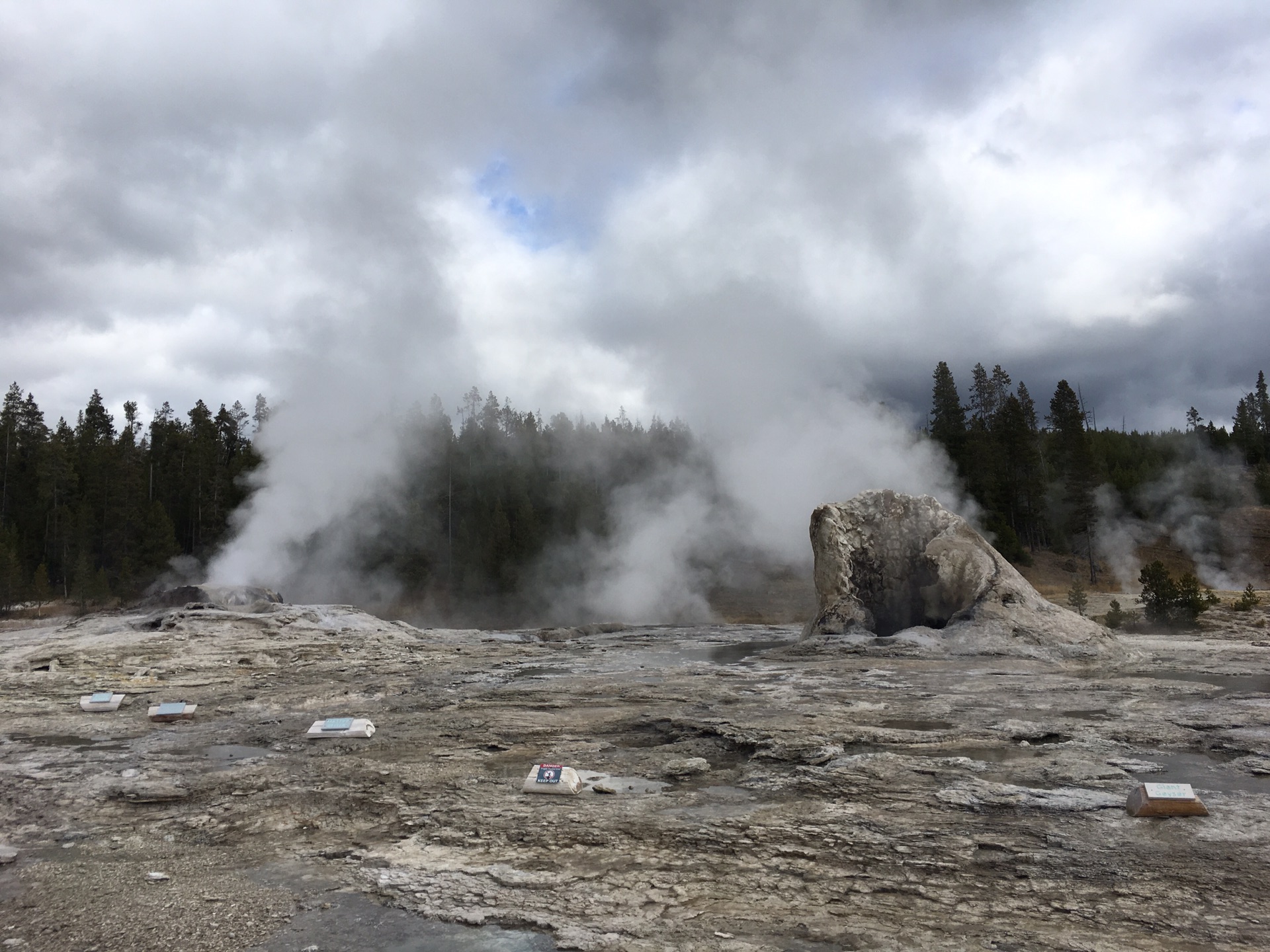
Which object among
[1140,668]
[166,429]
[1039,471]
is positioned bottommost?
[1140,668]

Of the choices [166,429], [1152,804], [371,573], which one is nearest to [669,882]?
[1152,804]

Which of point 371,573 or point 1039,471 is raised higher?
point 1039,471

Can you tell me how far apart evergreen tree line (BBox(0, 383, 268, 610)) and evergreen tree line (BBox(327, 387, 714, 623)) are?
34.0ft

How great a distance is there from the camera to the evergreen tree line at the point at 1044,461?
47969 millimetres

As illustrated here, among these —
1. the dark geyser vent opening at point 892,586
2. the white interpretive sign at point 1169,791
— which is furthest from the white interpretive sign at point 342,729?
the dark geyser vent opening at point 892,586

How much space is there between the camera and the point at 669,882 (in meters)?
5.47

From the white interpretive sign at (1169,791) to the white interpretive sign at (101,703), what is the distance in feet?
50.5

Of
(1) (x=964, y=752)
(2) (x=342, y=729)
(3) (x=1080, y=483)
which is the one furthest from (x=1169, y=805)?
(3) (x=1080, y=483)

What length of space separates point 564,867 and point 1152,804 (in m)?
5.00

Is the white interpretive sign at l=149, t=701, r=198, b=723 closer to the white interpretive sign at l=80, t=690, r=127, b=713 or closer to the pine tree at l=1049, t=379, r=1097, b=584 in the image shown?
the white interpretive sign at l=80, t=690, r=127, b=713

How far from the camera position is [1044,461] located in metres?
59.8

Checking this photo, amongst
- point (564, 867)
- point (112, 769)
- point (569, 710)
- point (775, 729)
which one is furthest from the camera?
point (569, 710)

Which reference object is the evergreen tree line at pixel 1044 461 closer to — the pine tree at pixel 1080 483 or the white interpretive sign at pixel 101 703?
the pine tree at pixel 1080 483

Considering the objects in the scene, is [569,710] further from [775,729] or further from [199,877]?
[199,877]
